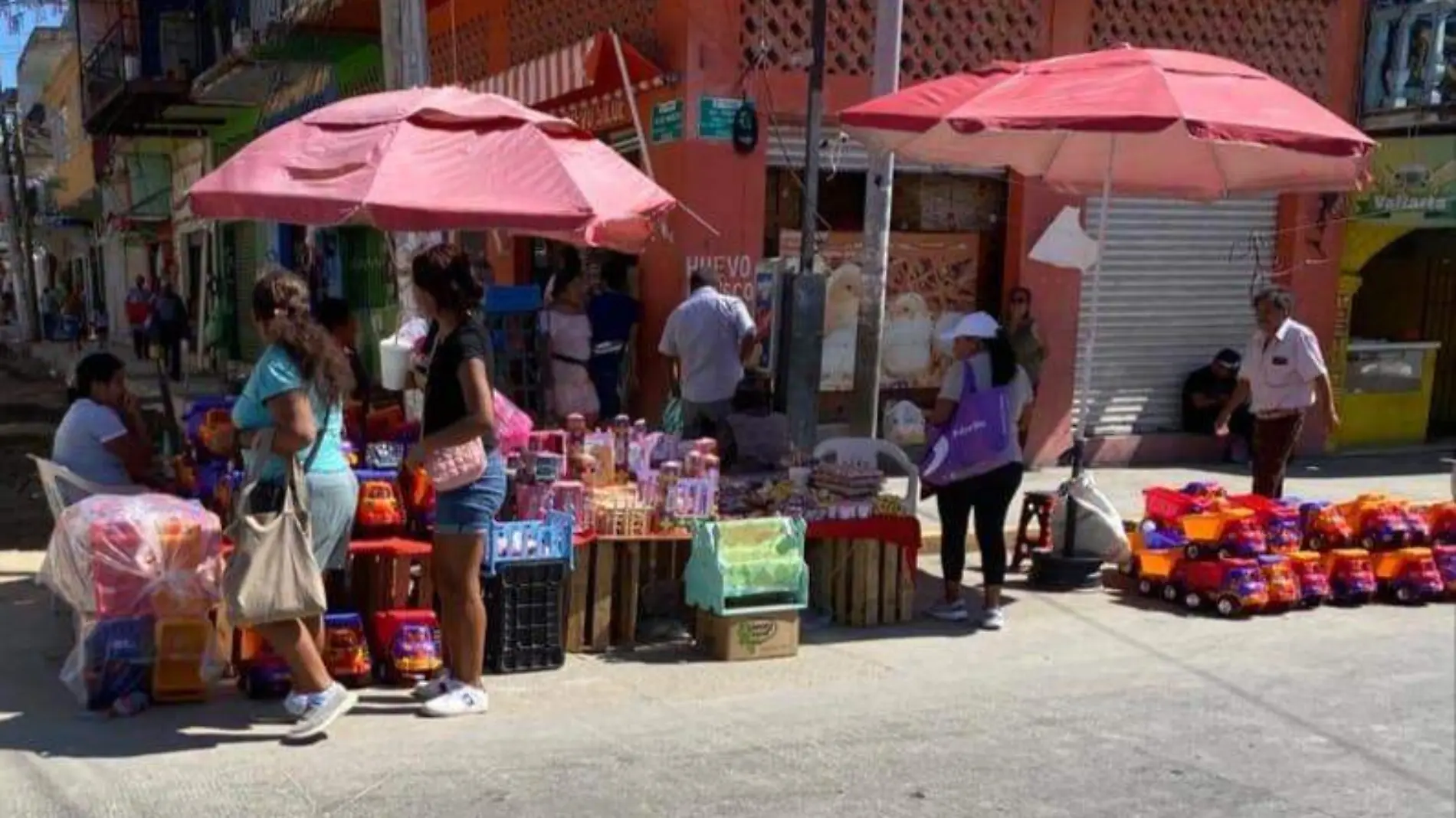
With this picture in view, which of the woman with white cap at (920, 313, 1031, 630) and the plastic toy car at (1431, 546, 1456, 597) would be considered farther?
the plastic toy car at (1431, 546, 1456, 597)

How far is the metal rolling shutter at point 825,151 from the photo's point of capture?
32.9 ft

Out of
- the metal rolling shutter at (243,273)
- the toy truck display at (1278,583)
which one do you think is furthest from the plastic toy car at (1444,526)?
the metal rolling shutter at (243,273)

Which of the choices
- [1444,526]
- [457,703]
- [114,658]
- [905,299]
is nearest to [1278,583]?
[1444,526]

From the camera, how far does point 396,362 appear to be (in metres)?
7.74

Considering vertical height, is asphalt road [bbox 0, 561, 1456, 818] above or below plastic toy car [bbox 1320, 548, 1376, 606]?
below

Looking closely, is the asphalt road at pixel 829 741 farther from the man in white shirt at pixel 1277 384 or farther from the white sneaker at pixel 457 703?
the man in white shirt at pixel 1277 384

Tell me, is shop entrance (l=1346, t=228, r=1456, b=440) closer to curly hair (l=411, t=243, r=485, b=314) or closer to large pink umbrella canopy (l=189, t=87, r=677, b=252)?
large pink umbrella canopy (l=189, t=87, r=677, b=252)

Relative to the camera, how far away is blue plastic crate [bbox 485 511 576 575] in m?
5.51

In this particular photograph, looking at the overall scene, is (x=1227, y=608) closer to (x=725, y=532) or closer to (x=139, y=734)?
(x=725, y=532)

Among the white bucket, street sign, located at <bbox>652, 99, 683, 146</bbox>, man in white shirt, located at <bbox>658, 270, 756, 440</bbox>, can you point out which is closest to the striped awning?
street sign, located at <bbox>652, 99, 683, 146</bbox>

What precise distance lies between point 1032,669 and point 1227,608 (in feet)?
5.64

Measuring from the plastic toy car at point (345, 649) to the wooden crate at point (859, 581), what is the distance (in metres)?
2.43

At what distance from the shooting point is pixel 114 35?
1995 centimetres

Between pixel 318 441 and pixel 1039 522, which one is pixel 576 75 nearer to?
pixel 1039 522
